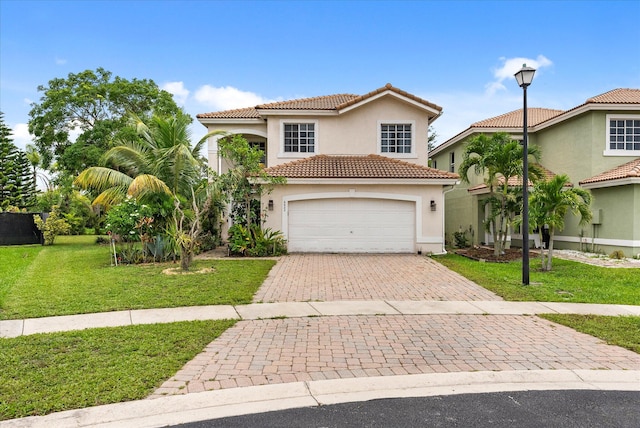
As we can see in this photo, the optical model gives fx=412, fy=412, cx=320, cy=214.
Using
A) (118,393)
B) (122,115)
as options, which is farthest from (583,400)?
(122,115)

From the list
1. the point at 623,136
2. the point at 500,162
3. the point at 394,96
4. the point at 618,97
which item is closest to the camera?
the point at 500,162

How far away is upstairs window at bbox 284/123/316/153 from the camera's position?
19578 millimetres

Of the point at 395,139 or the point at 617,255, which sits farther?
the point at 395,139

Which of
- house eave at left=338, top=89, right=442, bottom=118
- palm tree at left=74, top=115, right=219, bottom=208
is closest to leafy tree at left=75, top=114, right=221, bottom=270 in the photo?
palm tree at left=74, top=115, right=219, bottom=208

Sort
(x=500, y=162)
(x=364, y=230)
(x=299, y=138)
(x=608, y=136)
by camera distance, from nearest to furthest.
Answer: (x=500, y=162) → (x=364, y=230) → (x=608, y=136) → (x=299, y=138)

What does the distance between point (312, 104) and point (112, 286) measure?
1331 centimetres

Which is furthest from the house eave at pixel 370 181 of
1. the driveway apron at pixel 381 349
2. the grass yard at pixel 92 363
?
the grass yard at pixel 92 363

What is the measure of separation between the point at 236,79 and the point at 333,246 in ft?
36.5

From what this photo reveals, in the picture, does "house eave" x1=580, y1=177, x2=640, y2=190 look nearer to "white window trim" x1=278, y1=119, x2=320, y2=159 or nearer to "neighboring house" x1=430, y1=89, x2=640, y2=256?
"neighboring house" x1=430, y1=89, x2=640, y2=256

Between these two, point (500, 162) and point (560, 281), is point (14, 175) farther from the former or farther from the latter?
point (560, 281)

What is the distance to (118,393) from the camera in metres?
4.19

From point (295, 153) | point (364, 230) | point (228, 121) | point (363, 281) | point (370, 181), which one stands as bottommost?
point (363, 281)

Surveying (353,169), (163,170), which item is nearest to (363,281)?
(353,169)

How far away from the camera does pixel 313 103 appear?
67.3 ft
